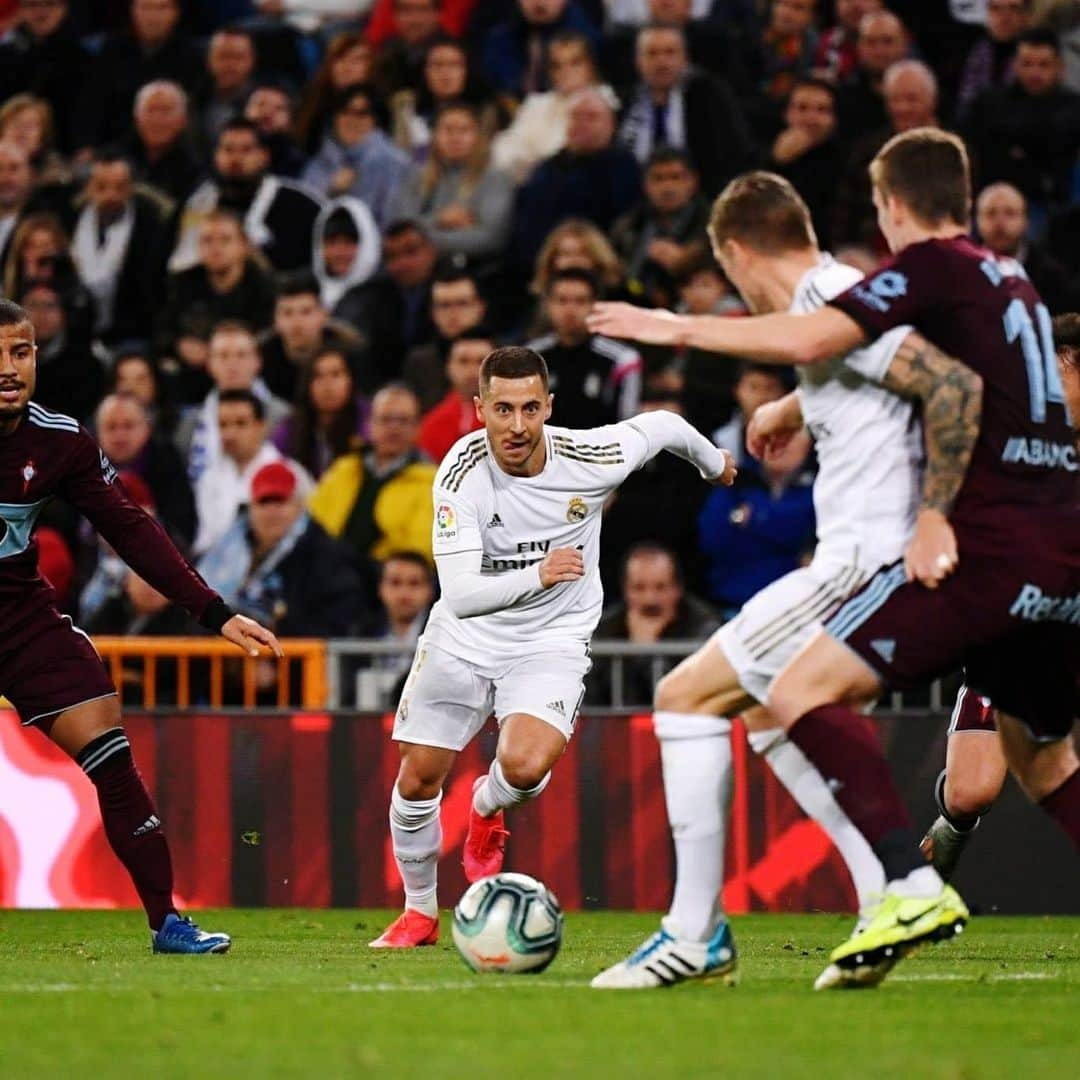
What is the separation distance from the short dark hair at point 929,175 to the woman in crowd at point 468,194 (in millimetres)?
8882

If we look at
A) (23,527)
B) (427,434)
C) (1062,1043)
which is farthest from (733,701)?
(427,434)

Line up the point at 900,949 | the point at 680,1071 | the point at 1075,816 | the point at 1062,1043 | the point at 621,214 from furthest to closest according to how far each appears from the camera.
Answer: the point at 621,214 → the point at 1075,816 → the point at 900,949 → the point at 1062,1043 → the point at 680,1071

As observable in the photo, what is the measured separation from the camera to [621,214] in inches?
604

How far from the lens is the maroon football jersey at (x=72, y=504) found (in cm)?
867

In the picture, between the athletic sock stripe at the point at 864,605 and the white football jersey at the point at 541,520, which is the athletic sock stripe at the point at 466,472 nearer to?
the white football jersey at the point at 541,520

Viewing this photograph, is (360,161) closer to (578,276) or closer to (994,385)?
(578,276)

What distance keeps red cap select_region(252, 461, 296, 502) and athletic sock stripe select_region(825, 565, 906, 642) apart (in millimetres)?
7071

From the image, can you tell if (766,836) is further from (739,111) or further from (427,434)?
(739,111)

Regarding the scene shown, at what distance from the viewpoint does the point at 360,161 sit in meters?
16.4

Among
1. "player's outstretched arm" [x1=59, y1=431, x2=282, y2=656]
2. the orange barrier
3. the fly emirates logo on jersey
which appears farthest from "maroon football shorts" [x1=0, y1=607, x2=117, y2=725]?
the orange barrier

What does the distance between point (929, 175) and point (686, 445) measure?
2836 millimetres

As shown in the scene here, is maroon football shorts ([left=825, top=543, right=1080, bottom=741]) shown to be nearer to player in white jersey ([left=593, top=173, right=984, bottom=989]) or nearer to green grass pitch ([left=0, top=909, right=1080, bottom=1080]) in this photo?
player in white jersey ([left=593, top=173, right=984, bottom=989])

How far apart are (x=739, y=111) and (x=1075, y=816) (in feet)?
28.1

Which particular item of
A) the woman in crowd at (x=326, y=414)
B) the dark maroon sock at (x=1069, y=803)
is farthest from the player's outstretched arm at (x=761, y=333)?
the woman in crowd at (x=326, y=414)
